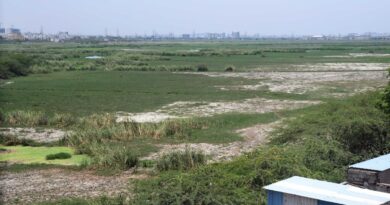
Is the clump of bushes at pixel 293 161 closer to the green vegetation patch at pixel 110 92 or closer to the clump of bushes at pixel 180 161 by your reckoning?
the clump of bushes at pixel 180 161

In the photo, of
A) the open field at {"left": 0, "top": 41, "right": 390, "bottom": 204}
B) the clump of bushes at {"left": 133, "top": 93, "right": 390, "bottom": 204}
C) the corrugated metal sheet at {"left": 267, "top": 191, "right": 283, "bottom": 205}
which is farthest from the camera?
the open field at {"left": 0, "top": 41, "right": 390, "bottom": 204}

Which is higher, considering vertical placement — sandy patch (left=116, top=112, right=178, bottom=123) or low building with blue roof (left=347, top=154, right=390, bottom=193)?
low building with blue roof (left=347, top=154, right=390, bottom=193)

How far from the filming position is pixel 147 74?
59.8 meters

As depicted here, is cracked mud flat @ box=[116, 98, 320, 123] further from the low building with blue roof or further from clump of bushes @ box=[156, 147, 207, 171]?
the low building with blue roof

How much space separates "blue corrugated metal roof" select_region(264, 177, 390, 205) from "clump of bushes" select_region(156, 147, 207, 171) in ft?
28.5

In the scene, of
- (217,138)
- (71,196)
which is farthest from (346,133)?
(71,196)

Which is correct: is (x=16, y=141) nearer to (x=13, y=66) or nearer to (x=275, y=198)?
(x=275, y=198)

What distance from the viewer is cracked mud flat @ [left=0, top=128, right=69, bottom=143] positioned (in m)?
25.8

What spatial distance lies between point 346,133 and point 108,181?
9085 mm

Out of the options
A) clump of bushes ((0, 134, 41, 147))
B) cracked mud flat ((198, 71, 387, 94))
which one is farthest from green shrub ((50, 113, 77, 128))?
cracked mud flat ((198, 71, 387, 94))

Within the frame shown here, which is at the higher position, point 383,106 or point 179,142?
point 383,106

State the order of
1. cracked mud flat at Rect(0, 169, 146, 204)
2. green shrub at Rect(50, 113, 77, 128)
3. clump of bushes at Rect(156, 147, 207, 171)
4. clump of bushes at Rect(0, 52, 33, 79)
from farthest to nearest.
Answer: clump of bushes at Rect(0, 52, 33, 79), green shrub at Rect(50, 113, 77, 128), clump of bushes at Rect(156, 147, 207, 171), cracked mud flat at Rect(0, 169, 146, 204)

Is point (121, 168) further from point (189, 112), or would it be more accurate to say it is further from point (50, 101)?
point (50, 101)

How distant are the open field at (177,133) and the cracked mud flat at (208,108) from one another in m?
0.07
